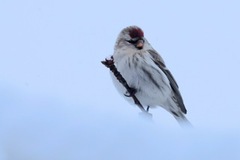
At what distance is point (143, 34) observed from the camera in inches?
119

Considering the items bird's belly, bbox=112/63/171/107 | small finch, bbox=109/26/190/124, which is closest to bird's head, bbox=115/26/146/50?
small finch, bbox=109/26/190/124

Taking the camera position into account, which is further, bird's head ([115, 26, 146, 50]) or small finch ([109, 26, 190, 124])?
bird's head ([115, 26, 146, 50])

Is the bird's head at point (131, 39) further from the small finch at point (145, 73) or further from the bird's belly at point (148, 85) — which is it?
the bird's belly at point (148, 85)

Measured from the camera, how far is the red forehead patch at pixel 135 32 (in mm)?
3030

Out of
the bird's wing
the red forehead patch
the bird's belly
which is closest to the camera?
the bird's belly

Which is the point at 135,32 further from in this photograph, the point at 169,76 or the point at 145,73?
the point at 169,76

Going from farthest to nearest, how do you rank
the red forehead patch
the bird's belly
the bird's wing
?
the bird's wing < the red forehead patch < the bird's belly

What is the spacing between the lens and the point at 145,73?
3.07m

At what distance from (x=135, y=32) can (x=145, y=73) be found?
0.26m

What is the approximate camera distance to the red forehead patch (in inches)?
119

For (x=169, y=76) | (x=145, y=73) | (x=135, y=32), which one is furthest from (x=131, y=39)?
(x=169, y=76)

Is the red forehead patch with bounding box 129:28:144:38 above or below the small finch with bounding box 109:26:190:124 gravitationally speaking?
above

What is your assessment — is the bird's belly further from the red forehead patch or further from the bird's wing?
the red forehead patch

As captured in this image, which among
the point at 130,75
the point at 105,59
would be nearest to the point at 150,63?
the point at 130,75
